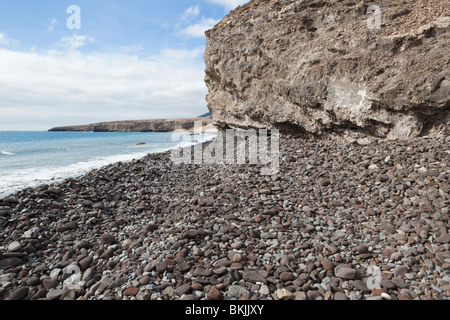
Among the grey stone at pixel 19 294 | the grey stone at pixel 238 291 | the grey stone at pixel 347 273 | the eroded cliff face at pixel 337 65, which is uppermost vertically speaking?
the eroded cliff face at pixel 337 65

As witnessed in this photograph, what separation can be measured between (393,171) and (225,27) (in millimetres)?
11227

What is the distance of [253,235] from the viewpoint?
4.09 metres

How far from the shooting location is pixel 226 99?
1382 cm

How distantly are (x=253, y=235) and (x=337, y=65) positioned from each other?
720cm

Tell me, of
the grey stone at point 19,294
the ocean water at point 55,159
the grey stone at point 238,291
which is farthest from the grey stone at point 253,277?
the ocean water at point 55,159

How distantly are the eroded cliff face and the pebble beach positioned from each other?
4.28 ft

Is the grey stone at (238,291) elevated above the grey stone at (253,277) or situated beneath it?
situated beneath

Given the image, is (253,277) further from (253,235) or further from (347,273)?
(347,273)

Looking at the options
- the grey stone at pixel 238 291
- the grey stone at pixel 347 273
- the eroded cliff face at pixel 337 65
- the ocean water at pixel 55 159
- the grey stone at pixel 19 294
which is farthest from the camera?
the ocean water at pixel 55 159

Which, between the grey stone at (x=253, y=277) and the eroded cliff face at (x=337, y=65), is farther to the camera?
the eroded cliff face at (x=337, y=65)

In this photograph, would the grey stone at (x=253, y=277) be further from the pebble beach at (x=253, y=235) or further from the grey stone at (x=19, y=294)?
the grey stone at (x=19, y=294)

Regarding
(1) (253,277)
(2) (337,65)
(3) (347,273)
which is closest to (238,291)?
(1) (253,277)

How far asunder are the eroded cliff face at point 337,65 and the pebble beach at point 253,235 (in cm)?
130

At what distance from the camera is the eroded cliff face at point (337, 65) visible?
274 inches
